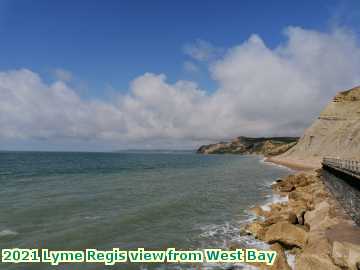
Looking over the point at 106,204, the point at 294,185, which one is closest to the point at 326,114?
the point at 294,185

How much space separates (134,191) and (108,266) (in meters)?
21.3

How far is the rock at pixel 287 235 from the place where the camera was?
46.2ft

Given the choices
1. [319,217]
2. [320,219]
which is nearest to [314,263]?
[320,219]

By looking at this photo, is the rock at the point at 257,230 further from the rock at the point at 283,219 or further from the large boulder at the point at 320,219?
the large boulder at the point at 320,219

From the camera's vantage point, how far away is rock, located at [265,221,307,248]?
14.1 meters

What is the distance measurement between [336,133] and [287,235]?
7587 cm

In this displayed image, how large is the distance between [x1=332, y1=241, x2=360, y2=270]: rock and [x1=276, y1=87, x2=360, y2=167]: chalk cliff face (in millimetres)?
63210

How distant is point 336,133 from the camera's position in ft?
259

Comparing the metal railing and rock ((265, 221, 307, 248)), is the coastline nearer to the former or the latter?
rock ((265, 221, 307, 248))

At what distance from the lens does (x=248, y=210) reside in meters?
24.5

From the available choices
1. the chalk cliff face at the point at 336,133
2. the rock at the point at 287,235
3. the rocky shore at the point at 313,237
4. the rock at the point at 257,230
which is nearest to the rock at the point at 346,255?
the rocky shore at the point at 313,237

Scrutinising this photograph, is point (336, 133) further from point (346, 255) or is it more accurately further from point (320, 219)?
point (346, 255)

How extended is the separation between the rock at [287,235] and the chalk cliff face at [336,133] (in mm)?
59915

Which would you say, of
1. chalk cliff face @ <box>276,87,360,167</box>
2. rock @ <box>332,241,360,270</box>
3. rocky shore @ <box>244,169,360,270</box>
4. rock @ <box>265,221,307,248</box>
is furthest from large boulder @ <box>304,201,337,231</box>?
chalk cliff face @ <box>276,87,360,167</box>
